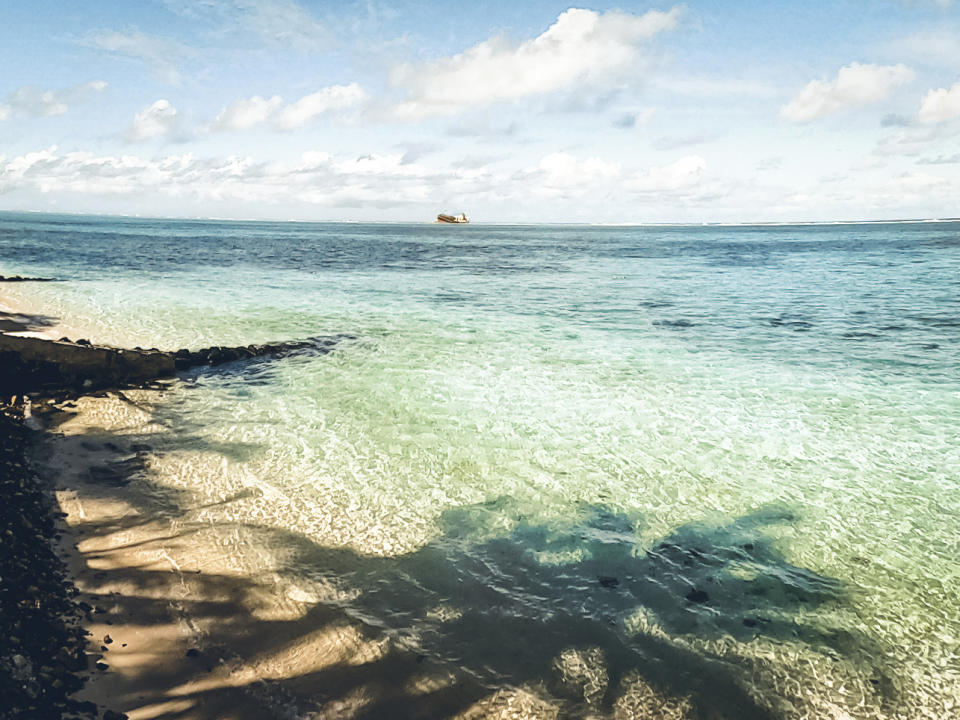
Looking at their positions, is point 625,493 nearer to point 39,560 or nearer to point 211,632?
point 211,632

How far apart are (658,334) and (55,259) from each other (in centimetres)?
5553

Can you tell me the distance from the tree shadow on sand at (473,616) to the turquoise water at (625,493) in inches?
1.5

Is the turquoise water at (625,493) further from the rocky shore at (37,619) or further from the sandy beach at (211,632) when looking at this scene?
the rocky shore at (37,619)

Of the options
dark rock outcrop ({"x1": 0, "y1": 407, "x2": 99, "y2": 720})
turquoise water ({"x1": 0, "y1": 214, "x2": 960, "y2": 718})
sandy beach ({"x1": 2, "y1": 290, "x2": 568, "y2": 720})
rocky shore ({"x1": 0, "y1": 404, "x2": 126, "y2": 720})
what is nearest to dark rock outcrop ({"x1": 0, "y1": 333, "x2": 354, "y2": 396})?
turquoise water ({"x1": 0, "y1": 214, "x2": 960, "y2": 718})

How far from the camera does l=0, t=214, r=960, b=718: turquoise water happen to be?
557cm

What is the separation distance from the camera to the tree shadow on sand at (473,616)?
16.1ft

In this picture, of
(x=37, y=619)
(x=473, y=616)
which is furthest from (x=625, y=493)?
(x=37, y=619)

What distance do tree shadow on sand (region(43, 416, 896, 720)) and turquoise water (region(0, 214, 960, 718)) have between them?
1.5 inches

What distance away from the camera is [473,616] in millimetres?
5977

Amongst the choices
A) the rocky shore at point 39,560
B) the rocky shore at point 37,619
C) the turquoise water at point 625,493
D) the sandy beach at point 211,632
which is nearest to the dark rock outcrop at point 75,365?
the rocky shore at point 39,560

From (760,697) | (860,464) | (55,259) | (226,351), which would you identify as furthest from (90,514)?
(55,259)

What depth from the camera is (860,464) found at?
1003 centimetres

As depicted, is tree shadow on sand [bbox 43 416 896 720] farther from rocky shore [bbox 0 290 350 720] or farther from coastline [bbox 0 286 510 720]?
rocky shore [bbox 0 290 350 720]

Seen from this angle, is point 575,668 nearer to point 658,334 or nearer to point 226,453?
point 226,453
